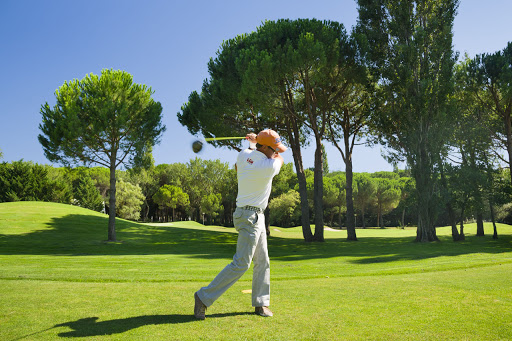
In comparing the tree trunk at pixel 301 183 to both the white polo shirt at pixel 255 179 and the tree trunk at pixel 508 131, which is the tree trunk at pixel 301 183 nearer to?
the tree trunk at pixel 508 131

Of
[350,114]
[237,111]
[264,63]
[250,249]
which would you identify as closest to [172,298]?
[250,249]

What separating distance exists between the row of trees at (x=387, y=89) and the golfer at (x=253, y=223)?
1777cm

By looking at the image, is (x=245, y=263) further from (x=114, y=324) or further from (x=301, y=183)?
(x=301, y=183)

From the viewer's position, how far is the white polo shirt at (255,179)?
4.50 metres

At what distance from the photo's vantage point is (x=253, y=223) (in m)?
4.38

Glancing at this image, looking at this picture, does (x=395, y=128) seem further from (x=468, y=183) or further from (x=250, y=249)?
(x=250, y=249)

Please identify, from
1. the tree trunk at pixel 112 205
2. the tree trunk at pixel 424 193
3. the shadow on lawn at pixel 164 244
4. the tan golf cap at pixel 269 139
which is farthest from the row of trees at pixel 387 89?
the tan golf cap at pixel 269 139

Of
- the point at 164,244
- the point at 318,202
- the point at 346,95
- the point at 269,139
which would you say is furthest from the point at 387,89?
the point at 269,139

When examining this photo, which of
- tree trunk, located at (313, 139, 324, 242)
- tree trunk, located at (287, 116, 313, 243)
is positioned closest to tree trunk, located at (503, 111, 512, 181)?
tree trunk, located at (313, 139, 324, 242)

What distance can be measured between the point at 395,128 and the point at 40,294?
23.9m

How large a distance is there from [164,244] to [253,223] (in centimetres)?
2076

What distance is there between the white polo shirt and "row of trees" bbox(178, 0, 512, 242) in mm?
17882

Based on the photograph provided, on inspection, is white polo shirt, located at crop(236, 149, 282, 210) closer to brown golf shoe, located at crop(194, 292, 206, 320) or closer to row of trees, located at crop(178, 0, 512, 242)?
brown golf shoe, located at crop(194, 292, 206, 320)

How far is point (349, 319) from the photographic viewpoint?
3.95 metres
